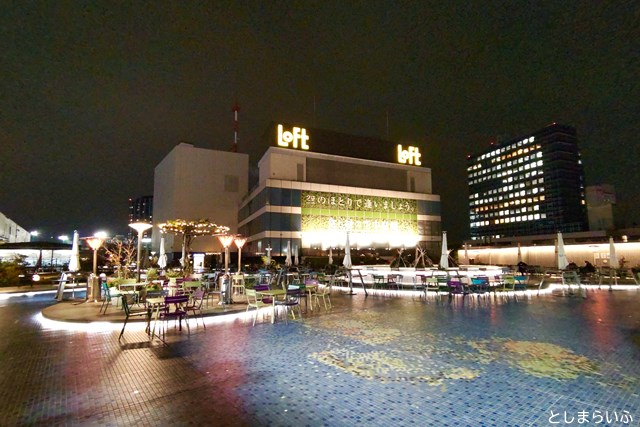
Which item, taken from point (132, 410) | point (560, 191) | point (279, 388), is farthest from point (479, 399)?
point (560, 191)

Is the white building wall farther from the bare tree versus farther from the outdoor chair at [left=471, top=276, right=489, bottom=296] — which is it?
the outdoor chair at [left=471, top=276, right=489, bottom=296]

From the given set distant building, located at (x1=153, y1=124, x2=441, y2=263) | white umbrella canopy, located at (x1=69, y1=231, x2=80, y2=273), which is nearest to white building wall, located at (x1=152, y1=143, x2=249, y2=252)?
distant building, located at (x1=153, y1=124, x2=441, y2=263)

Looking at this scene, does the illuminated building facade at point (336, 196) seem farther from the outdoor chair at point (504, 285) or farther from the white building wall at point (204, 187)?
the outdoor chair at point (504, 285)

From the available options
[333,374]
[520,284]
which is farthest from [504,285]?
[333,374]

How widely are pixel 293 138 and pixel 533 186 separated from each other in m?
102

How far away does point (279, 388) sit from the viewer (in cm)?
504

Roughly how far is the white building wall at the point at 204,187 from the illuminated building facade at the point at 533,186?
98587 mm

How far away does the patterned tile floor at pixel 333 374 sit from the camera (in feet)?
13.9

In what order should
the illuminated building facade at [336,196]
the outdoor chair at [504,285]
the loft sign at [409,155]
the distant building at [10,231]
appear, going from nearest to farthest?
the outdoor chair at [504,285]
the illuminated building facade at [336,196]
the distant building at [10,231]
the loft sign at [409,155]

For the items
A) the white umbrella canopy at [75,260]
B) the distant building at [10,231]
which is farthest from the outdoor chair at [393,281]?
the distant building at [10,231]

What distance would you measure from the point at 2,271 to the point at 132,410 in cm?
2524

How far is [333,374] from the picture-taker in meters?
5.62

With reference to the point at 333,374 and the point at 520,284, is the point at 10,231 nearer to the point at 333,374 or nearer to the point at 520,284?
the point at 520,284

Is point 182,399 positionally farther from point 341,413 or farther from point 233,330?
point 233,330
